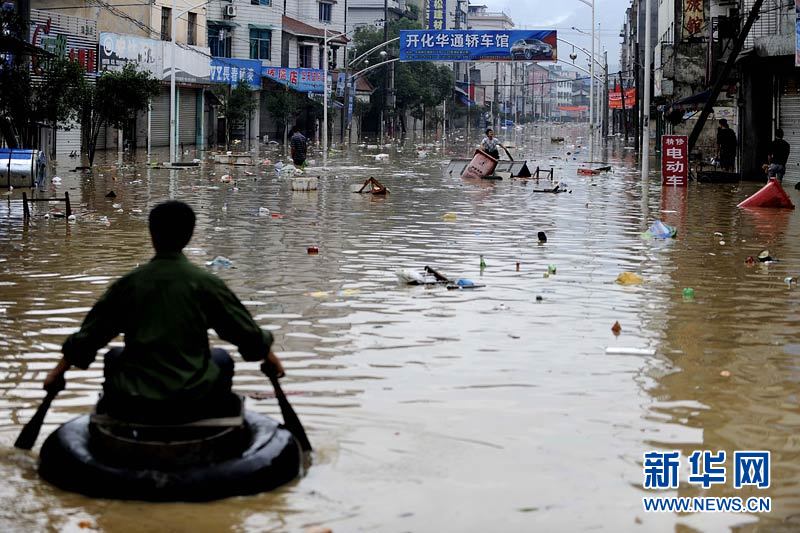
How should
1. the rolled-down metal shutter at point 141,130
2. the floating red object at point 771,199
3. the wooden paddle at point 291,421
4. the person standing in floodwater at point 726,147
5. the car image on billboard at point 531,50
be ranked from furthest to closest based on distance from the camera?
1. the car image on billboard at point 531,50
2. the rolled-down metal shutter at point 141,130
3. the person standing in floodwater at point 726,147
4. the floating red object at point 771,199
5. the wooden paddle at point 291,421

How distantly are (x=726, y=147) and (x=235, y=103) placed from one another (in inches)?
1365

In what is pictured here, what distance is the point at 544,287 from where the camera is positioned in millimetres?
12594

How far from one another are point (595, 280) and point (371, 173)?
23916mm

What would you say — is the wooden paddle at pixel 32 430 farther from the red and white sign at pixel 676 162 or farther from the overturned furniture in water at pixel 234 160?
the overturned furniture in water at pixel 234 160

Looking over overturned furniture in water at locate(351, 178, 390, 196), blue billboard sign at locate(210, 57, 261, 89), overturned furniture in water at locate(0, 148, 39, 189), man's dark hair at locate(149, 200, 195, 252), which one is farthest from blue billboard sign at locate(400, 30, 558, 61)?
man's dark hair at locate(149, 200, 195, 252)

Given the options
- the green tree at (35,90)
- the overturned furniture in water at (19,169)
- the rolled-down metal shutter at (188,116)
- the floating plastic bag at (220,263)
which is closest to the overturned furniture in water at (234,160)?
the green tree at (35,90)

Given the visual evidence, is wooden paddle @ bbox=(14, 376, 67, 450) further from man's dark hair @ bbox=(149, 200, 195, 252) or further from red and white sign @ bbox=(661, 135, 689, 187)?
→ red and white sign @ bbox=(661, 135, 689, 187)

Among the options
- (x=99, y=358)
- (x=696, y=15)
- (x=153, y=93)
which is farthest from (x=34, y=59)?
(x=99, y=358)

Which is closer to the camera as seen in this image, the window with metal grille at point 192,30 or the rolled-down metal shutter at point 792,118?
the rolled-down metal shutter at point 792,118

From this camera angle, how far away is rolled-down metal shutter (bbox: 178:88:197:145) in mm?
63438

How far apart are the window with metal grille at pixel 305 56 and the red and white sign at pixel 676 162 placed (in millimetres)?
61187

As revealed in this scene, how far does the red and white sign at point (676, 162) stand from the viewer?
30328mm

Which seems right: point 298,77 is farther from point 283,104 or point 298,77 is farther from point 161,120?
point 161,120

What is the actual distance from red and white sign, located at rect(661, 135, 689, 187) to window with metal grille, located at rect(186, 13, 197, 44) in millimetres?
39455
